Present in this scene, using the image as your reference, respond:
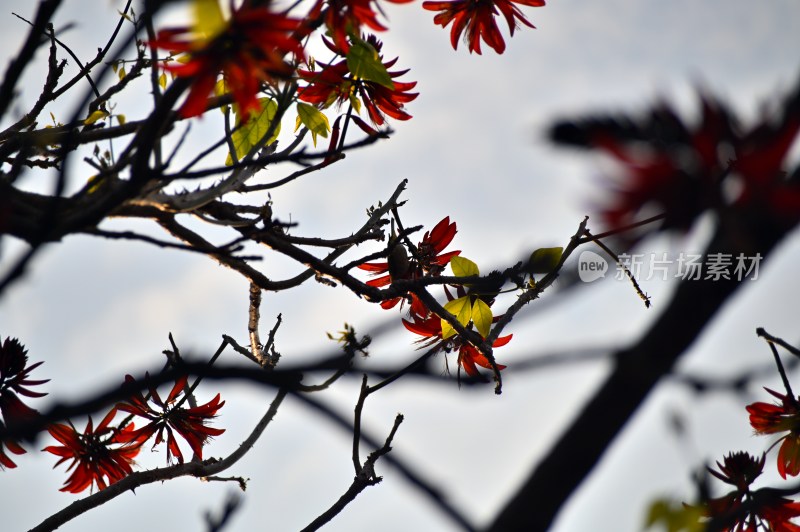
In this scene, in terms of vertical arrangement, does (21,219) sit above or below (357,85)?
below

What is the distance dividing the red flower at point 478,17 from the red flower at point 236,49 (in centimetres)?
68

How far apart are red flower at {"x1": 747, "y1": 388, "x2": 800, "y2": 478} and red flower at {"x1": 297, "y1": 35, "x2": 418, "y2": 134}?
0.95m

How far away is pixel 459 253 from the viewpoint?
1509 millimetres

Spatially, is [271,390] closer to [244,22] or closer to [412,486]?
[412,486]

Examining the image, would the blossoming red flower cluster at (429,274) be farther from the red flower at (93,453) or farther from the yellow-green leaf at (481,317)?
the red flower at (93,453)

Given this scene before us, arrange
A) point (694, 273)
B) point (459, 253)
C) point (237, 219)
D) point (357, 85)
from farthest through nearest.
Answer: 1. point (459, 253)
2. point (357, 85)
3. point (237, 219)
4. point (694, 273)

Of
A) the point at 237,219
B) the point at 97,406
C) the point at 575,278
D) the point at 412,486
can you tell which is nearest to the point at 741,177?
the point at 575,278

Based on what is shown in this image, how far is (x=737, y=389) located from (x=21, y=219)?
74cm

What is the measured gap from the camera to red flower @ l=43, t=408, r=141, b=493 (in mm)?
1441

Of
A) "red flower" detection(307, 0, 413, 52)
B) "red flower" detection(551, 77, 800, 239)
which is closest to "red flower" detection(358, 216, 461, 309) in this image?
"red flower" detection(307, 0, 413, 52)

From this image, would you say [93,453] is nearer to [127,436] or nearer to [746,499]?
[127,436]

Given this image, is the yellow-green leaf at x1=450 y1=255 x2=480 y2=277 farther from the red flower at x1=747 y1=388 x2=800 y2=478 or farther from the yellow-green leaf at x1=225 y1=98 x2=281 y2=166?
the red flower at x1=747 y1=388 x2=800 y2=478

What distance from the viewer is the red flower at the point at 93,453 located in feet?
4.73

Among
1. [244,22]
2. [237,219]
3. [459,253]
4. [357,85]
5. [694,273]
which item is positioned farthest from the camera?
[459,253]
